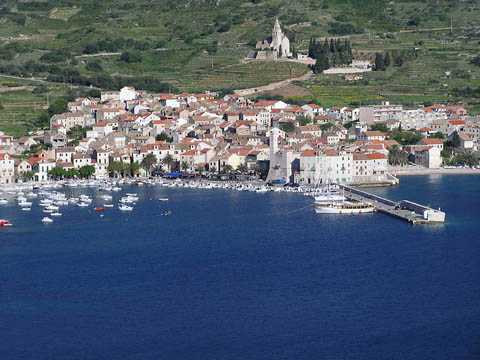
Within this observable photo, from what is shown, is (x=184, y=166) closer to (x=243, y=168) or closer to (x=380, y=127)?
(x=243, y=168)

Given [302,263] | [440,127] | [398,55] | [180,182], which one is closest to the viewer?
[302,263]

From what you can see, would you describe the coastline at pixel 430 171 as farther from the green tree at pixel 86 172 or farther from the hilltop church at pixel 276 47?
the hilltop church at pixel 276 47

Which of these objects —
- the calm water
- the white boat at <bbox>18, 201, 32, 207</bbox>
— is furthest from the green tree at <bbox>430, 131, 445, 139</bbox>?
the white boat at <bbox>18, 201, 32, 207</bbox>

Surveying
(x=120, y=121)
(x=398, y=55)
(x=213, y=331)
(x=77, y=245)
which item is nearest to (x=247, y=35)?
(x=398, y=55)

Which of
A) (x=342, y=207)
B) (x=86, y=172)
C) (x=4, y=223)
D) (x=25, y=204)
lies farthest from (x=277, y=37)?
(x=4, y=223)

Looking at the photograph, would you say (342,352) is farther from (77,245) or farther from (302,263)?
(77,245)

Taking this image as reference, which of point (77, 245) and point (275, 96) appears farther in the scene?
point (275, 96)

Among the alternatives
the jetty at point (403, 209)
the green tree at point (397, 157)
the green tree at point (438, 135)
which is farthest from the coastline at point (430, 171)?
the jetty at point (403, 209)
